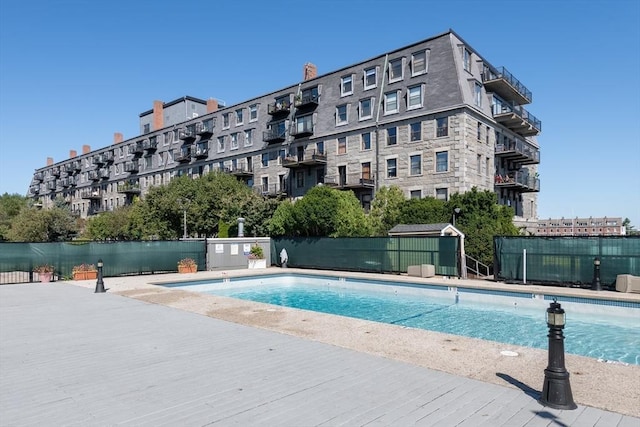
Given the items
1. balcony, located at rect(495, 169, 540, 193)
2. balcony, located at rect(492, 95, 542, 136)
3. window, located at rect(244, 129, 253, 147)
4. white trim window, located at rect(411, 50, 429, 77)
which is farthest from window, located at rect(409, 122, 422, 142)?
window, located at rect(244, 129, 253, 147)

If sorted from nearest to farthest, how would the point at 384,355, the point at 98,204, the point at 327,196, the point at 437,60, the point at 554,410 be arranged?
the point at 554,410, the point at 384,355, the point at 327,196, the point at 437,60, the point at 98,204

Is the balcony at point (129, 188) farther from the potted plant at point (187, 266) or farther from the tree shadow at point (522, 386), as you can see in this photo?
the tree shadow at point (522, 386)

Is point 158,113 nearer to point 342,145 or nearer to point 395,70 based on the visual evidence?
point 342,145

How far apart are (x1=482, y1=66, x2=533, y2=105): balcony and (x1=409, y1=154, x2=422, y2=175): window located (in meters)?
8.94

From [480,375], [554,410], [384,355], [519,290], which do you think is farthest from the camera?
[519,290]

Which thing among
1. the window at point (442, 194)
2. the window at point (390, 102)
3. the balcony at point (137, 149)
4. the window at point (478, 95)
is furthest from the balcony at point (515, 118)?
the balcony at point (137, 149)

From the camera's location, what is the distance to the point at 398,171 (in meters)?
34.6

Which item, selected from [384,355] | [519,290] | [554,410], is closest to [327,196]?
[519,290]

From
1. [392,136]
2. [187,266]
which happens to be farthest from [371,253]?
[392,136]

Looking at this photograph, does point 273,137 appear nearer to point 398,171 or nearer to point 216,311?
point 398,171

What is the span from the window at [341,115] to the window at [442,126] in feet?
29.6

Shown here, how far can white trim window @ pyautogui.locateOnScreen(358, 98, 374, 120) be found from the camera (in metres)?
36.7

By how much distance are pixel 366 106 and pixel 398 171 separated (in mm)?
7048

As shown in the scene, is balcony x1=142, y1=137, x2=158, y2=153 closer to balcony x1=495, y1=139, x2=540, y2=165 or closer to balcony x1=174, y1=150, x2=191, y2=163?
balcony x1=174, y1=150, x2=191, y2=163
